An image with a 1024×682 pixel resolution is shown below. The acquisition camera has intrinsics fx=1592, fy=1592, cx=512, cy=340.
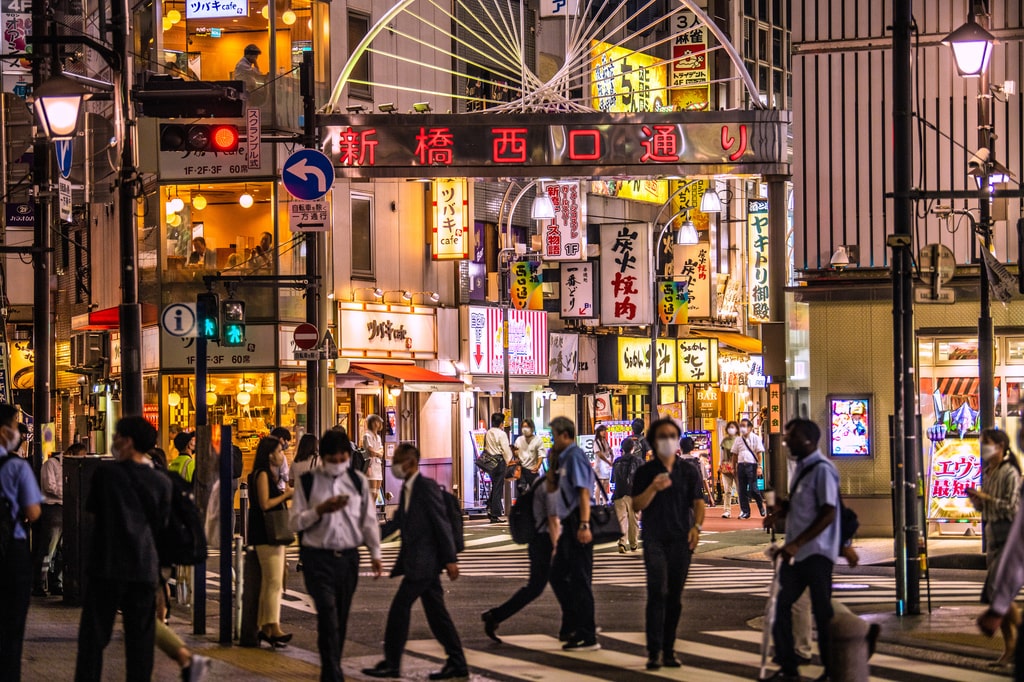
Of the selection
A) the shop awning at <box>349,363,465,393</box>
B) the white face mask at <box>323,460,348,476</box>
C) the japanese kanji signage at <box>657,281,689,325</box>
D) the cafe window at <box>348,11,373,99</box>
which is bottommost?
the white face mask at <box>323,460,348,476</box>

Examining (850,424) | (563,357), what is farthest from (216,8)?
(850,424)

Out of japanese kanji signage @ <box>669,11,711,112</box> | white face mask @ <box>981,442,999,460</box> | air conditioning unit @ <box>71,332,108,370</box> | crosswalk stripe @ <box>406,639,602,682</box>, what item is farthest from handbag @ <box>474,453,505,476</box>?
japanese kanji signage @ <box>669,11,711,112</box>

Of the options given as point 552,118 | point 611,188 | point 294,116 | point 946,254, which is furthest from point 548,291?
point 946,254

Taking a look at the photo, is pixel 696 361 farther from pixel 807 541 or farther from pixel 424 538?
pixel 807 541

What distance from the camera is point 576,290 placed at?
136 ft

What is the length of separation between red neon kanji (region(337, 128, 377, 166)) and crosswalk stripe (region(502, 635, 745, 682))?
14327 mm

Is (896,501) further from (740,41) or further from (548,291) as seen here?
(740,41)

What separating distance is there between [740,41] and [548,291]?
1850 centimetres

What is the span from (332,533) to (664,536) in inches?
110

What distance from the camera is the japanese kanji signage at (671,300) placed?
43438 millimetres

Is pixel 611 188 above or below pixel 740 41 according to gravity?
below

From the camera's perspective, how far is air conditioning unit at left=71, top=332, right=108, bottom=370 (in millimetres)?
39200

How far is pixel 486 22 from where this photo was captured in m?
A: 41.6

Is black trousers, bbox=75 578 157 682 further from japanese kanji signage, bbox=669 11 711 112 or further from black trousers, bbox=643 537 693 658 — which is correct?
japanese kanji signage, bbox=669 11 711 112
